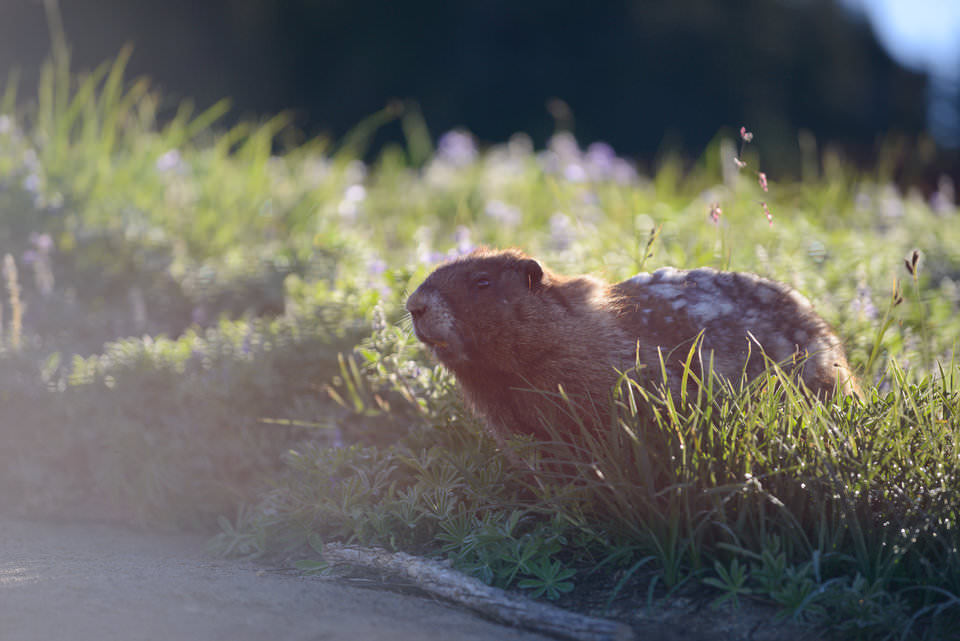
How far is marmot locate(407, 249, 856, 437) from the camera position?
9.80 feet

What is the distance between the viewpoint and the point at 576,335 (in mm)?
3025

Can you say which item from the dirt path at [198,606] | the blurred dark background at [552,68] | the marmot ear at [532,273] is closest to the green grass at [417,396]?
the dirt path at [198,606]

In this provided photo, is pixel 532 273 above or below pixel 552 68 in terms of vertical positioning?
below

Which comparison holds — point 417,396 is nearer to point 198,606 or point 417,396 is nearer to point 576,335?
point 576,335

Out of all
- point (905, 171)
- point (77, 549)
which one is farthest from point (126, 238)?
point (905, 171)

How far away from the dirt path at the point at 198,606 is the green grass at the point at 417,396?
31 centimetres

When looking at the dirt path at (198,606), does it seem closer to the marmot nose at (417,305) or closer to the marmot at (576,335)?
the marmot at (576,335)

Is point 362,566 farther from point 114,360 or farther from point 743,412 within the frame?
point 114,360

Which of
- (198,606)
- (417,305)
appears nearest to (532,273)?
(417,305)

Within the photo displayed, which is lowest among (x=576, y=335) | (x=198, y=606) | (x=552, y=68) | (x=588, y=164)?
(x=198, y=606)

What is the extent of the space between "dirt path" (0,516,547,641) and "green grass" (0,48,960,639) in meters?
0.31

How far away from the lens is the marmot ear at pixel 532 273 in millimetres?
3076

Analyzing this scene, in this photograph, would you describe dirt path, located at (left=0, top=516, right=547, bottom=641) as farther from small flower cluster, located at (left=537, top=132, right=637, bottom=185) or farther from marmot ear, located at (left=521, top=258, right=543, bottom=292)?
small flower cluster, located at (left=537, top=132, right=637, bottom=185)

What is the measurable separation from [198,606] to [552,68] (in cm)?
1310
